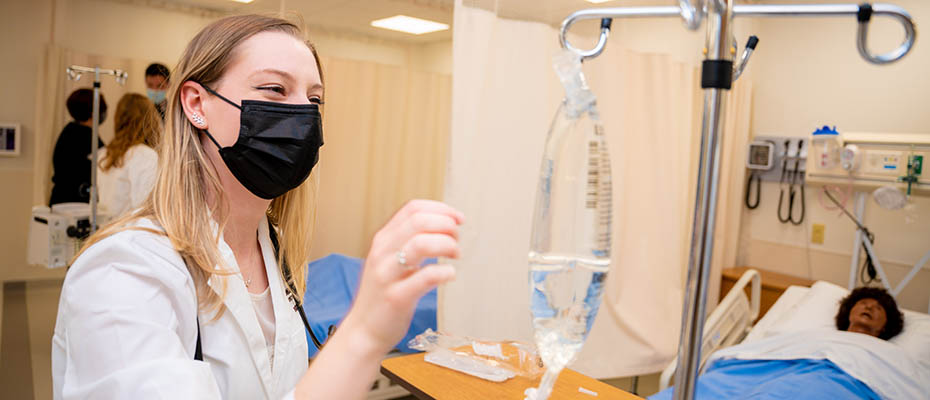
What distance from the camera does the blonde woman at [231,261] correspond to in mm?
631

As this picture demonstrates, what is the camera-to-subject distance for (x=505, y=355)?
7.04 feet

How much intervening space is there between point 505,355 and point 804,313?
2.06 meters

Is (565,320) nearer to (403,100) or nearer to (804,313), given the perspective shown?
(804,313)

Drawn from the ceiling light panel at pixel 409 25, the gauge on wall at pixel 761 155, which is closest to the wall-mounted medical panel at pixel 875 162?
the gauge on wall at pixel 761 155

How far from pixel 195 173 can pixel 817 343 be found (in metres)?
2.67

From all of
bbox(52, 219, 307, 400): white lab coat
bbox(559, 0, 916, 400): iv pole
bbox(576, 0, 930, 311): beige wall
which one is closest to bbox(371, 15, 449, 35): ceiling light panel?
bbox(576, 0, 930, 311): beige wall

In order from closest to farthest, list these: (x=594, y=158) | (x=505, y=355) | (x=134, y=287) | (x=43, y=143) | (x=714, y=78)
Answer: (x=594, y=158)
(x=714, y=78)
(x=134, y=287)
(x=505, y=355)
(x=43, y=143)

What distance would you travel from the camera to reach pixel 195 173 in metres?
1.04

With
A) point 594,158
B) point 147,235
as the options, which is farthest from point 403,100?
point 594,158

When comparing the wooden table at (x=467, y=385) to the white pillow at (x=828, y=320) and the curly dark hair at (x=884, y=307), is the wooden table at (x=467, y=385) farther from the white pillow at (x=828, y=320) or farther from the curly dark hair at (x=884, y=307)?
the curly dark hair at (x=884, y=307)

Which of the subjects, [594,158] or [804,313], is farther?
[804,313]

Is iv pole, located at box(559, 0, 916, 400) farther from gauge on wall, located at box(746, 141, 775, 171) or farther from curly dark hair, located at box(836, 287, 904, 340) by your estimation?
gauge on wall, located at box(746, 141, 775, 171)

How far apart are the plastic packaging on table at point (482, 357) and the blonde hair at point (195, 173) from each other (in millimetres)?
1137

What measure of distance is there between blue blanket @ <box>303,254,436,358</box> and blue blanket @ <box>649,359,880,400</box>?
137cm
